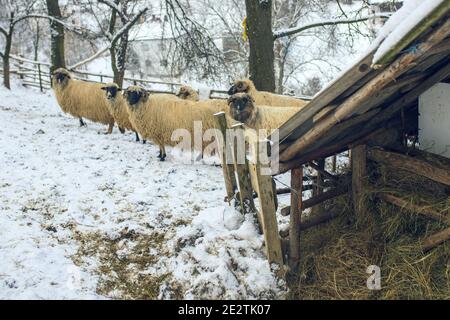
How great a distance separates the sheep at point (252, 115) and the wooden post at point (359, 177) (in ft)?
10.4

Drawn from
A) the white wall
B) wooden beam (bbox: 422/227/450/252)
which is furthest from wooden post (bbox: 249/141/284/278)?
the white wall

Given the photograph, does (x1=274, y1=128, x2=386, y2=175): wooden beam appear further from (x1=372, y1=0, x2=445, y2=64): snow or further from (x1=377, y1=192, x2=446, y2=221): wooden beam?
(x1=372, y1=0, x2=445, y2=64): snow

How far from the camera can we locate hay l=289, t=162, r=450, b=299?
3.65 meters

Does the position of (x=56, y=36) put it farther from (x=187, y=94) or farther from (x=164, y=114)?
(x=164, y=114)

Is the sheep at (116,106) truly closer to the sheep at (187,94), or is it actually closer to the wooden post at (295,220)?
the sheep at (187,94)

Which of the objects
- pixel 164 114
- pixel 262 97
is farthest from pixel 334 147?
pixel 164 114

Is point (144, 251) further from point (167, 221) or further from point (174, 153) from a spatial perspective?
point (174, 153)

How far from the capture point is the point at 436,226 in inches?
151

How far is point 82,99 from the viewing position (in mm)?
11609

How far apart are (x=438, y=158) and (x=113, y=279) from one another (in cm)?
357

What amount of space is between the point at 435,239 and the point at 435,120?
1.41m

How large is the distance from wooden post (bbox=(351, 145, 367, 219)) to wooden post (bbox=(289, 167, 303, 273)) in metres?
0.57

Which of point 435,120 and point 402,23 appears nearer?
point 402,23
